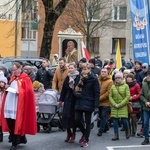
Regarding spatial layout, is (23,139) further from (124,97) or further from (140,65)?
(140,65)

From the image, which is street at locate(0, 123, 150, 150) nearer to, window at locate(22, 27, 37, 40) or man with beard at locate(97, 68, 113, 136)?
man with beard at locate(97, 68, 113, 136)

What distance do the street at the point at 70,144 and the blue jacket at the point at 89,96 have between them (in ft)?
2.97

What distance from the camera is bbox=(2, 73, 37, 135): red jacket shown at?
458 inches

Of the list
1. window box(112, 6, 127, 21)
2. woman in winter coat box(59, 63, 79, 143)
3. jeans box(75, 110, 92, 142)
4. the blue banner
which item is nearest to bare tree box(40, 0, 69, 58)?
the blue banner

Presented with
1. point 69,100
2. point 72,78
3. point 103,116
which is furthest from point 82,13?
point 69,100

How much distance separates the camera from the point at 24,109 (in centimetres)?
1174

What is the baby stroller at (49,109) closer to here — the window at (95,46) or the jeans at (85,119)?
the jeans at (85,119)

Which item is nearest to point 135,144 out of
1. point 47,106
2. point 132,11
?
point 47,106

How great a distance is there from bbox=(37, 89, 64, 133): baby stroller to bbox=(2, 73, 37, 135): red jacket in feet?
7.85

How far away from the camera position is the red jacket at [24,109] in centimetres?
1162

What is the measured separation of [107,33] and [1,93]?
1755 inches

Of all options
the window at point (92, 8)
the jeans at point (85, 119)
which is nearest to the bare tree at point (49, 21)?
the jeans at point (85, 119)

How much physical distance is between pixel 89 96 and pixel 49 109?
2254mm

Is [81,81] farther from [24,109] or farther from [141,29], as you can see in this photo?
[141,29]
